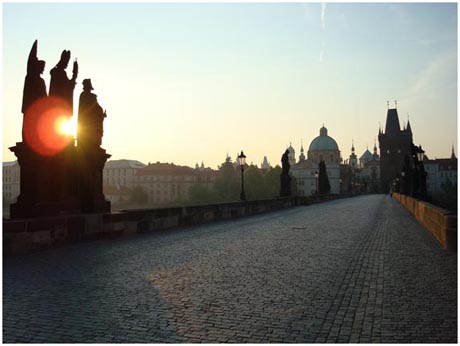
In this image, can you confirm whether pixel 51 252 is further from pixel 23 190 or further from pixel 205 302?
pixel 205 302

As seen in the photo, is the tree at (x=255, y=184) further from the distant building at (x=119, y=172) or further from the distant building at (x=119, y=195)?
the distant building at (x=119, y=172)

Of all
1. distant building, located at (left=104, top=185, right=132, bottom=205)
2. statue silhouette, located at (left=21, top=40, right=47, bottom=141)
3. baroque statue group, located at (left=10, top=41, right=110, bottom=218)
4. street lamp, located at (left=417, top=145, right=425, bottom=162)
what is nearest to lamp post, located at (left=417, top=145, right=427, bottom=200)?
street lamp, located at (left=417, top=145, right=425, bottom=162)

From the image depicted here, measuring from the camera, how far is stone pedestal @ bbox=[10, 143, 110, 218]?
11797 mm

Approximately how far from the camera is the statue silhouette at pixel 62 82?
13.0 metres

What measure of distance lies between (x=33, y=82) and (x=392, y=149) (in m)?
158

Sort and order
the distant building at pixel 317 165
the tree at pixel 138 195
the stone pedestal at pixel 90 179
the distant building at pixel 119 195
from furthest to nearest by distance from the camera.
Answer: the distant building at pixel 317 165
the distant building at pixel 119 195
the tree at pixel 138 195
the stone pedestal at pixel 90 179

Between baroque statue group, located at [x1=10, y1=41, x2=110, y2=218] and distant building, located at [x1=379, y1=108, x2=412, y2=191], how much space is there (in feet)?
485

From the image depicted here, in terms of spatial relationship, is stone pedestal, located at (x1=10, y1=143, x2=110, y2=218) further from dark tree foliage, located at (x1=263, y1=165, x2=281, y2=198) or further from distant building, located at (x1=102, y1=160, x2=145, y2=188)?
distant building, located at (x1=102, y1=160, x2=145, y2=188)

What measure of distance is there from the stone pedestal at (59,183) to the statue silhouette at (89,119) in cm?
34

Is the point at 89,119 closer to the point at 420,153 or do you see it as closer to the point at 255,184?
the point at 420,153

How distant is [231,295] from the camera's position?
635 centimetres

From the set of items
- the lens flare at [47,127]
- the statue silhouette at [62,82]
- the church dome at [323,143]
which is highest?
the church dome at [323,143]

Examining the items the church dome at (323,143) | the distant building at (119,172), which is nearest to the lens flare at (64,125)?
the church dome at (323,143)

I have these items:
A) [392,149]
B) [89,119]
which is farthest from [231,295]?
[392,149]
